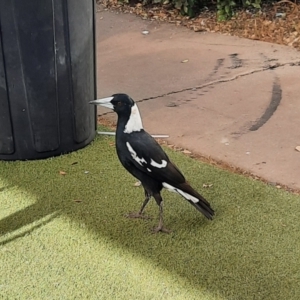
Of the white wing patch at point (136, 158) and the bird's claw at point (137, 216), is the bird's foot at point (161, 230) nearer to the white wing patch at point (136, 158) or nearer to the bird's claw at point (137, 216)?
the bird's claw at point (137, 216)

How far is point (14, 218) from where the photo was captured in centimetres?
353

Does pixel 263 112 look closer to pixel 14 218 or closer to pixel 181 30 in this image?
pixel 14 218

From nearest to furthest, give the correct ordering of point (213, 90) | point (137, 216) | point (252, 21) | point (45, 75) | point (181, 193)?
point (181, 193) → point (137, 216) → point (45, 75) → point (213, 90) → point (252, 21)

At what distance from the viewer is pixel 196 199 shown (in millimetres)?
3338

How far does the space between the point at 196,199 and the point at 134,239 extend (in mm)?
406

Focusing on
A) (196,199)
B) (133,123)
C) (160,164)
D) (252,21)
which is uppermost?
(133,123)

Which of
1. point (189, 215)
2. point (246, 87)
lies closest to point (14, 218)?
point (189, 215)

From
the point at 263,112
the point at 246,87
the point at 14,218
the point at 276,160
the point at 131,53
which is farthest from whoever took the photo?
the point at 131,53

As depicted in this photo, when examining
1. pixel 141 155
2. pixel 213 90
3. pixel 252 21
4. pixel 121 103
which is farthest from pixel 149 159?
pixel 252 21

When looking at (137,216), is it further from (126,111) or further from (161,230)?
(126,111)

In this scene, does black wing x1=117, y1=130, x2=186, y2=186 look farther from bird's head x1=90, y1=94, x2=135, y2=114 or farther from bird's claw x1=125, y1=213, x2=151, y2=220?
bird's claw x1=125, y1=213, x2=151, y2=220

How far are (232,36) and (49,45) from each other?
12.6ft

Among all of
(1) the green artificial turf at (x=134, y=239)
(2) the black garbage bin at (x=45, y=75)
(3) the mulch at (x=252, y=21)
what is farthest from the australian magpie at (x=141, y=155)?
(3) the mulch at (x=252, y=21)

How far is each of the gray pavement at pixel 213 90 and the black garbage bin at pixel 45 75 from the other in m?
0.78
